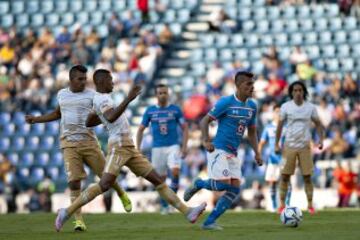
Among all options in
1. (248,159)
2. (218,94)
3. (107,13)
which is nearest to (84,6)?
(107,13)

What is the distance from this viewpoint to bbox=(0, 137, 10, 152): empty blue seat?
113 ft

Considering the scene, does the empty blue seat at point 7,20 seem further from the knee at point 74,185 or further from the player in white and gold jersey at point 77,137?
the knee at point 74,185

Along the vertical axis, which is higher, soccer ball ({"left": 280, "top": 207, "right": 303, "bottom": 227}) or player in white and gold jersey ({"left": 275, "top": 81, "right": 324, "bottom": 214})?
player in white and gold jersey ({"left": 275, "top": 81, "right": 324, "bottom": 214})

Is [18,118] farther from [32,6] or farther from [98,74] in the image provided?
[98,74]

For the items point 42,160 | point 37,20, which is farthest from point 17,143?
point 37,20

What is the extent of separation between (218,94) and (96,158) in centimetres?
1545

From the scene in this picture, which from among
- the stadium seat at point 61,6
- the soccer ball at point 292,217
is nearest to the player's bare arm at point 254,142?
the soccer ball at point 292,217

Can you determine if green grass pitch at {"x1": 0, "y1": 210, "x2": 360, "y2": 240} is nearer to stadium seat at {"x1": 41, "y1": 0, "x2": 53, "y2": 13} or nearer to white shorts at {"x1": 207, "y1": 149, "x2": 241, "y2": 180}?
white shorts at {"x1": 207, "y1": 149, "x2": 241, "y2": 180}

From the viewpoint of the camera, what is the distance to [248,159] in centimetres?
3106

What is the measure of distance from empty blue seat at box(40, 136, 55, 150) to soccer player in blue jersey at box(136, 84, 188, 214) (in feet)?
35.4

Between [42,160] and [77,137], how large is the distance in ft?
53.0

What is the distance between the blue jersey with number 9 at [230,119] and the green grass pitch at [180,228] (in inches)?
49.6

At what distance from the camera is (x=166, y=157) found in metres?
23.7

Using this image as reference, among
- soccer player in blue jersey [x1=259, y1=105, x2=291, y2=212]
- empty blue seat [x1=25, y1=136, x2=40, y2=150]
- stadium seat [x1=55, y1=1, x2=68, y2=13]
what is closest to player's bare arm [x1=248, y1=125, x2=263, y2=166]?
soccer player in blue jersey [x1=259, y1=105, x2=291, y2=212]
